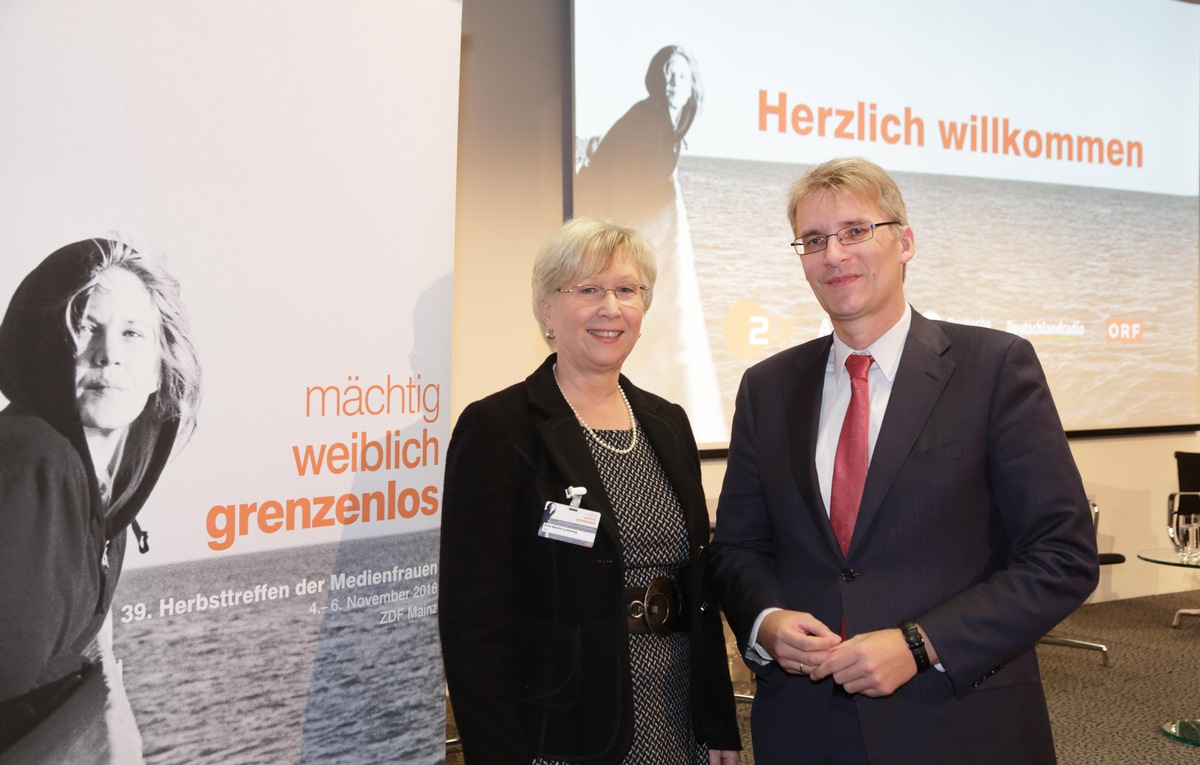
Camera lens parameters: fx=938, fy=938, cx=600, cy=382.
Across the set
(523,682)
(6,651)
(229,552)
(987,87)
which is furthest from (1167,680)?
(6,651)

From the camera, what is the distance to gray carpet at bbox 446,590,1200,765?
386 cm

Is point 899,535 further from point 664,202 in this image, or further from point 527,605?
point 664,202

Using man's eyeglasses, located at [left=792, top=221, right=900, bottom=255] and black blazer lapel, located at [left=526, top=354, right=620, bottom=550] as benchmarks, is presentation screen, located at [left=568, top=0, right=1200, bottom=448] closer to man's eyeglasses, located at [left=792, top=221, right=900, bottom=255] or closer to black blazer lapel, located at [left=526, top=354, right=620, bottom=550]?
black blazer lapel, located at [left=526, top=354, right=620, bottom=550]

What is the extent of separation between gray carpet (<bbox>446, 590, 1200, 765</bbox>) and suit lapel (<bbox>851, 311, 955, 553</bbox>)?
2492mm

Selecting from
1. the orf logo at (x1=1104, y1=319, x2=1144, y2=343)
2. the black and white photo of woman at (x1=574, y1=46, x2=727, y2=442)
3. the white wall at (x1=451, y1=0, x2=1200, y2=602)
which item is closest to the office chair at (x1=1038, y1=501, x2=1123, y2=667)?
the orf logo at (x1=1104, y1=319, x2=1144, y2=343)

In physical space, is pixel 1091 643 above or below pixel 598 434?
below

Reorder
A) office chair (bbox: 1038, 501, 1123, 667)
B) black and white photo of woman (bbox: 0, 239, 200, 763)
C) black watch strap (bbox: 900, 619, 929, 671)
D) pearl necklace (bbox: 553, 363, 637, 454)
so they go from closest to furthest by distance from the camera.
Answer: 1. black watch strap (bbox: 900, 619, 929, 671)
2. black and white photo of woman (bbox: 0, 239, 200, 763)
3. pearl necklace (bbox: 553, 363, 637, 454)
4. office chair (bbox: 1038, 501, 1123, 667)

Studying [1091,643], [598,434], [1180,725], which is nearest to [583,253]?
[598,434]

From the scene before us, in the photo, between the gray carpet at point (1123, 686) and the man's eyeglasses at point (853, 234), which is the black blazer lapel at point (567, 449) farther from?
the gray carpet at point (1123, 686)

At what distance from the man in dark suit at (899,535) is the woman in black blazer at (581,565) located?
0.17m

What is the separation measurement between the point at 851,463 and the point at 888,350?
0.24 metres

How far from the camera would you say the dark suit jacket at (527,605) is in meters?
1.76

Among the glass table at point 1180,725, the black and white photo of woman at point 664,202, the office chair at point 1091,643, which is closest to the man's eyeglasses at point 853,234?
the black and white photo of woman at point 664,202

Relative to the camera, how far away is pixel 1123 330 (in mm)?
6141
